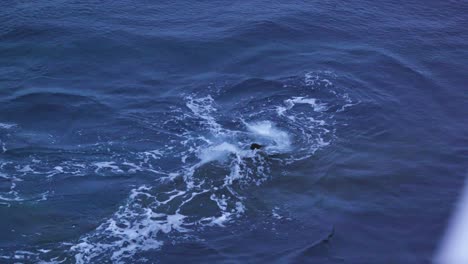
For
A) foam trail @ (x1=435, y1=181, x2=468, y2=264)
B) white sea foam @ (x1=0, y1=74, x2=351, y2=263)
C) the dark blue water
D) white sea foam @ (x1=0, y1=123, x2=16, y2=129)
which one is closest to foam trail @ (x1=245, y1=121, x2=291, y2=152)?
white sea foam @ (x1=0, y1=74, x2=351, y2=263)

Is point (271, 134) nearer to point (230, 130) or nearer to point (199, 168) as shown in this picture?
point (230, 130)

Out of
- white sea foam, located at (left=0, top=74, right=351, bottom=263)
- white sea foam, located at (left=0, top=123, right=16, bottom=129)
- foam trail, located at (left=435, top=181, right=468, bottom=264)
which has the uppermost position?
white sea foam, located at (left=0, top=123, right=16, bottom=129)

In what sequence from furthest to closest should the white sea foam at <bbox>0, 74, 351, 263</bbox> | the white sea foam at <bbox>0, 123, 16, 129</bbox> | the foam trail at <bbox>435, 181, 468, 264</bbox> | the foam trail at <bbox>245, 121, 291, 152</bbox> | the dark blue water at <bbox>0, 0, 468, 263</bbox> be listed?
the white sea foam at <bbox>0, 123, 16, 129</bbox> → the foam trail at <bbox>245, 121, 291, 152</bbox> → the dark blue water at <bbox>0, 0, 468, 263</bbox> → the white sea foam at <bbox>0, 74, 351, 263</bbox> → the foam trail at <bbox>435, 181, 468, 264</bbox>

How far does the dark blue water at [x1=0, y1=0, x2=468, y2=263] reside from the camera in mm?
98438

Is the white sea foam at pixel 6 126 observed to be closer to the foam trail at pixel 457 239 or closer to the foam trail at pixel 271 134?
the foam trail at pixel 271 134

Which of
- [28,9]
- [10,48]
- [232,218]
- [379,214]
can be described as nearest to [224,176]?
[232,218]

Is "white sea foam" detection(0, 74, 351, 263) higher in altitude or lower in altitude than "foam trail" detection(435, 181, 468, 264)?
higher

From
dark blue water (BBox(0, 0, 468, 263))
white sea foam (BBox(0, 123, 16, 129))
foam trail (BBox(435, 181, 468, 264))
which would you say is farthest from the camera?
white sea foam (BBox(0, 123, 16, 129))

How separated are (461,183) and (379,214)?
→ 19.9 meters

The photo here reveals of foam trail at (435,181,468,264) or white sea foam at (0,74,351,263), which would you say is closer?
foam trail at (435,181,468,264)

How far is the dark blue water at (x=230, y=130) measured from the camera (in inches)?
3875

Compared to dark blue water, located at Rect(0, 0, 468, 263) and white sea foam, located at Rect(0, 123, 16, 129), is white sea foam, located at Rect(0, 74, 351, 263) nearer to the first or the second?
dark blue water, located at Rect(0, 0, 468, 263)

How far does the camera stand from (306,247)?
95.9 metres

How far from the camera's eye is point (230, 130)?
123 m
